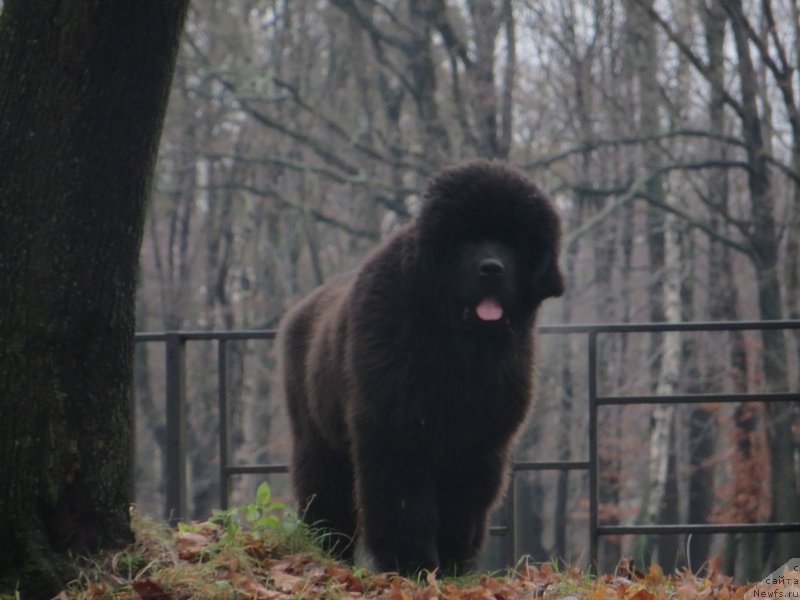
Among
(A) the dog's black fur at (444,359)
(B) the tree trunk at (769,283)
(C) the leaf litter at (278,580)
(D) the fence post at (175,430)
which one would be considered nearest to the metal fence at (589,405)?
(D) the fence post at (175,430)

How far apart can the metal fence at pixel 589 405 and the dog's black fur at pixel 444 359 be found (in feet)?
3.49

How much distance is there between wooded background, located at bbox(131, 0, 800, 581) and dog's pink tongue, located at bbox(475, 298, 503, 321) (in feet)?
30.4

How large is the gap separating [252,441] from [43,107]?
23.5 m

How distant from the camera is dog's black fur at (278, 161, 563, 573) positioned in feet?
17.8

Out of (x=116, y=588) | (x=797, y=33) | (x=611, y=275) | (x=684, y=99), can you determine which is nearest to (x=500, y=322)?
(x=116, y=588)

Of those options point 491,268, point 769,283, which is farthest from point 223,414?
point 769,283

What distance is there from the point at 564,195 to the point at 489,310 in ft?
54.8

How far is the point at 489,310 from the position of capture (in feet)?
17.7

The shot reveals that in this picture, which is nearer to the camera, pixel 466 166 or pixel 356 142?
pixel 466 166

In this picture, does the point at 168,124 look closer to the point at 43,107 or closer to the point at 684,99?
the point at 684,99

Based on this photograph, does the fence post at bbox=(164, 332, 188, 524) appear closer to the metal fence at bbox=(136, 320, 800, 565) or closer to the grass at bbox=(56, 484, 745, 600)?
the metal fence at bbox=(136, 320, 800, 565)

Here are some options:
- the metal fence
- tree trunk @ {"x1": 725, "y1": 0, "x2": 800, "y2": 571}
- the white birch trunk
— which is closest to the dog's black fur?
the metal fence

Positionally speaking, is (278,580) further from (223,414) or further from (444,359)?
(223,414)

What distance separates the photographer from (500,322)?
5.52 metres
